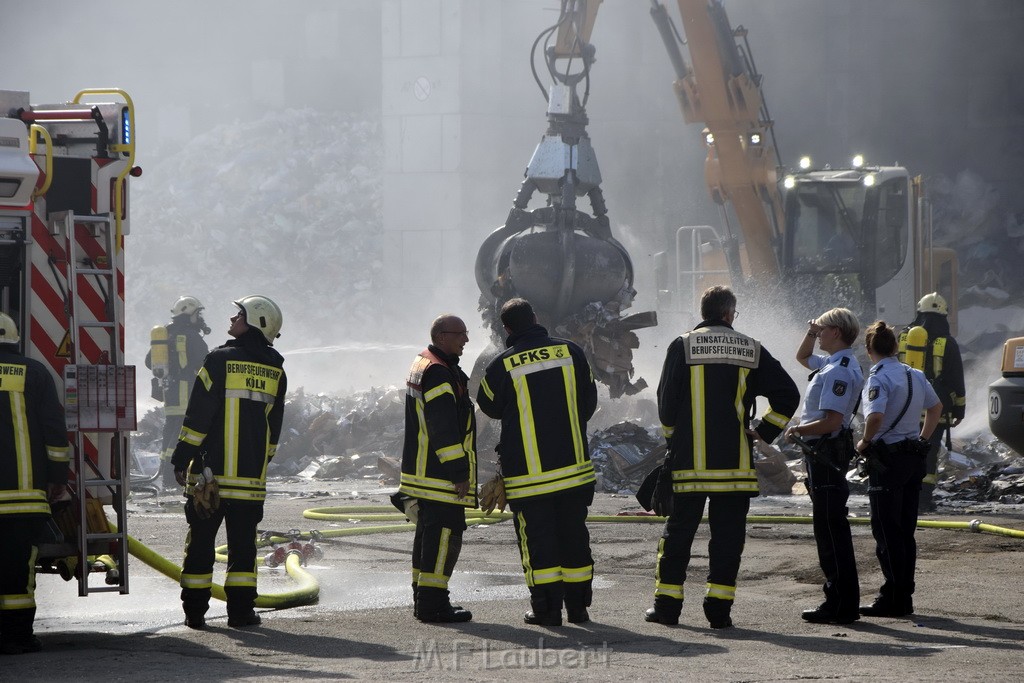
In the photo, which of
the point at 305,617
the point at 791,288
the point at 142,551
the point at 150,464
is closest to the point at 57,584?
the point at 142,551

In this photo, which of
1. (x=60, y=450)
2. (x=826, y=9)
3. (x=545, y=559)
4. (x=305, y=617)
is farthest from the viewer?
(x=826, y=9)

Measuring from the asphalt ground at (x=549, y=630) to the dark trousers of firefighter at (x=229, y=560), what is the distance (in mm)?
137

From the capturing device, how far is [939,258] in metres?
19.4

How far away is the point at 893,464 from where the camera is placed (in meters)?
6.26

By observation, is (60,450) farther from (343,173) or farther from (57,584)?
(343,173)

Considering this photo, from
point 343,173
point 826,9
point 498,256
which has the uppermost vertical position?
point 826,9

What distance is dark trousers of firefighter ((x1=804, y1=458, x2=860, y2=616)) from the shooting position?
6.06 m

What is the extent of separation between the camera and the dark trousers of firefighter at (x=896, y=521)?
6202 mm

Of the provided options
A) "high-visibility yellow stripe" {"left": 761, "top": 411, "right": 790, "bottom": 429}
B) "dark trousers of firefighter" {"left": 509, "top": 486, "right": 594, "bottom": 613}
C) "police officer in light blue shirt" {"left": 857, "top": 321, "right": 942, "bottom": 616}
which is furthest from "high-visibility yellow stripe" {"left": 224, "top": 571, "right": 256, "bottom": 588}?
"police officer in light blue shirt" {"left": 857, "top": 321, "right": 942, "bottom": 616}

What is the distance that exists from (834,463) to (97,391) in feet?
10.4

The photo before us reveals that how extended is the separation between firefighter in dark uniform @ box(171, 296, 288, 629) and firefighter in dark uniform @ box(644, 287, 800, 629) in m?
1.77

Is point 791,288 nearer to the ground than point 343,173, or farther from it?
nearer to the ground

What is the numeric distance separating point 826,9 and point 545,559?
27829mm

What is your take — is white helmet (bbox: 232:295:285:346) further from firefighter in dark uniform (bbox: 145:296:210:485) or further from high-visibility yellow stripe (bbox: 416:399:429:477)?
firefighter in dark uniform (bbox: 145:296:210:485)
